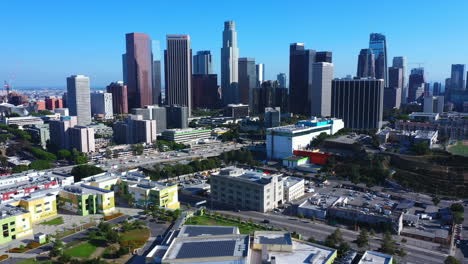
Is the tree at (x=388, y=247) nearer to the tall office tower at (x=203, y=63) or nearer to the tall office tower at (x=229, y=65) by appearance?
the tall office tower at (x=229, y=65)

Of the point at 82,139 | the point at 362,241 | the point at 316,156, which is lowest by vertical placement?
the point at 362,241

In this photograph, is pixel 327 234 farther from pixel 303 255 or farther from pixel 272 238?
pixel 303 255

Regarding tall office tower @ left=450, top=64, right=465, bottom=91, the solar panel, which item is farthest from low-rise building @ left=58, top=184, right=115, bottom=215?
tall office tower @ left=450, top=64, right=465, bottom=91

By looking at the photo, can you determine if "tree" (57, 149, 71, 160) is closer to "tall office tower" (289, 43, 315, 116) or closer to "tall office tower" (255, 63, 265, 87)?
"tall office tower" (289, 43, 315, 116)

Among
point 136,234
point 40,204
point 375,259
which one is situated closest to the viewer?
point 375,259

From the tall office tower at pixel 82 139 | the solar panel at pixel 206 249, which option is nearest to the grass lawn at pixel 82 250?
the solar panel at pixel 206 249

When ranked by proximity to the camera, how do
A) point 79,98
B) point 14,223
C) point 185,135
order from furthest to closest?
point 79,98 < point 185,135 < point 14,223

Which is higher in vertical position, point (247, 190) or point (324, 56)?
point (324, 56)

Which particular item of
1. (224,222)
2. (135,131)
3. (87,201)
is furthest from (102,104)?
(224,222)
